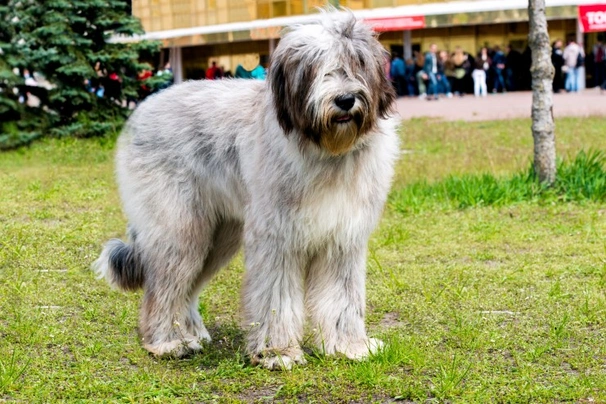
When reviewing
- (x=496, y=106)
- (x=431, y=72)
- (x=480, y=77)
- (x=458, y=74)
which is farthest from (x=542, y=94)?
(x=458, y=74)

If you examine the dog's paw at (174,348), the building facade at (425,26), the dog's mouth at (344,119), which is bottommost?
the dog's paw at (174,348)

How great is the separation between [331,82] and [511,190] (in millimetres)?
5958

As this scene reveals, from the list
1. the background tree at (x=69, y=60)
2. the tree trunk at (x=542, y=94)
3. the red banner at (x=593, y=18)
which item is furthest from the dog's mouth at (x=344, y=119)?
the red banner at (x=593, y=18)

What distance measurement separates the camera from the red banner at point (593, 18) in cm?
3625

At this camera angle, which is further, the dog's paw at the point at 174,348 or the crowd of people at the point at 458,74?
the crowd of people at the point at 458,74

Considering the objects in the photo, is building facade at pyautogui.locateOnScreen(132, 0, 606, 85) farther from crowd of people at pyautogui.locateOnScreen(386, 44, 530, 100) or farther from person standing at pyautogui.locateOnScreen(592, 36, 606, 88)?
person standing at pyautogui.locateOnScreen(592, 36, 606, 88)

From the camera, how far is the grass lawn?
16.5 feet

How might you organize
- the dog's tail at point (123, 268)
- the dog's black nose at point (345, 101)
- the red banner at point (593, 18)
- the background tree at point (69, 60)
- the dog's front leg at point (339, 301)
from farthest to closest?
the red banner at point (593, 18) → the background tree at point (69, 60) → the dog's tail at point (123, 268) → the dog's front leg at point (339, 301) → the dog's black nose at point (345, 101)

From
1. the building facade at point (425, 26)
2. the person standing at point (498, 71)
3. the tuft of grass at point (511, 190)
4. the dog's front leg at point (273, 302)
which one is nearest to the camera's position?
the dog's front leg at point (273, 302)

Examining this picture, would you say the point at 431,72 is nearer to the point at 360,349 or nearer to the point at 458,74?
the point at 458,74

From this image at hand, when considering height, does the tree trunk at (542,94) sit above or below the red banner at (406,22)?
below

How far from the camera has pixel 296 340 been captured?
5.44 m

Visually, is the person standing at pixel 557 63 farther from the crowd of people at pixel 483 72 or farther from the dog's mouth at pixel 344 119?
the dog's mouth at pixel 344 119

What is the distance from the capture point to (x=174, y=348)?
18.9 ft
